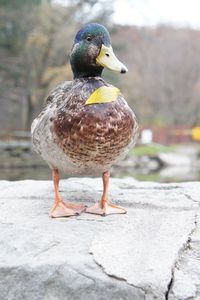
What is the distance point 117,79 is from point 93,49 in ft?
52.7

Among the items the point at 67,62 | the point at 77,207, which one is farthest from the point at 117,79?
the point at 77,207

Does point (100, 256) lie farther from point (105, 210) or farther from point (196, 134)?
point (196, 134)

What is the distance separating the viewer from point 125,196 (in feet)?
8.29

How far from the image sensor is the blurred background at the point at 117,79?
12.7 metres

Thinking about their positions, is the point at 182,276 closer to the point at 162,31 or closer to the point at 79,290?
the point at 79,290

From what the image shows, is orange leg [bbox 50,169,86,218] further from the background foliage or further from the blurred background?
the background foliage

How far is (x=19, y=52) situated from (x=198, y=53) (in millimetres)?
11208

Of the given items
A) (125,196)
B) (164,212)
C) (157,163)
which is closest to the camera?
(164,212)

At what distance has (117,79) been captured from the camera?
17.9 m

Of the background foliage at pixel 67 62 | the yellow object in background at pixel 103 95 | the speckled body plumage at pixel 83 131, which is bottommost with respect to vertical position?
the background foliage at pixel 67 62

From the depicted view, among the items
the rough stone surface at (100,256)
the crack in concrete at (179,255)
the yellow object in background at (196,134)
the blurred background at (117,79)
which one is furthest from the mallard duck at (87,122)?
the yellow object in background at (196,134)

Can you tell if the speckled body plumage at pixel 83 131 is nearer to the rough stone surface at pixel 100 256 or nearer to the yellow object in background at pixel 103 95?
the yellow object in background at pixel 103 95

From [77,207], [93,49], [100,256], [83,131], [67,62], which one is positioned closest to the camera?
[100,256]

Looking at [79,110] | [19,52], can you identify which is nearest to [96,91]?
[79,110]
